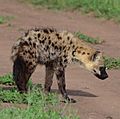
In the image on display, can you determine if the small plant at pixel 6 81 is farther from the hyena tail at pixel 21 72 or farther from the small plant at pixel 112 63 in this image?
the small plant at pixel 112 63

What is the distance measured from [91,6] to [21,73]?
7.87m

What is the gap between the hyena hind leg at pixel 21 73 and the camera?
783cm

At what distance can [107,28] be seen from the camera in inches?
562

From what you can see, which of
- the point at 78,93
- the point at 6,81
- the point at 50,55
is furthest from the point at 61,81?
the point at 6,81

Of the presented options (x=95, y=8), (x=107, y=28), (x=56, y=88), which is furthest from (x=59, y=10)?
(x=56, y=88)

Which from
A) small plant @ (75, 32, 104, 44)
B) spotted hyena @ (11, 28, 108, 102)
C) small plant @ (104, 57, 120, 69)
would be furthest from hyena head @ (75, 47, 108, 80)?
small plant @ (75, 32, 104, 44)

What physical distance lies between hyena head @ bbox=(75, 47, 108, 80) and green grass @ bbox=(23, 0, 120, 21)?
663 centimetres

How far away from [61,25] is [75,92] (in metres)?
5.89

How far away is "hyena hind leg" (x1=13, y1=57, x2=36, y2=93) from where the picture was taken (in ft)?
25.7

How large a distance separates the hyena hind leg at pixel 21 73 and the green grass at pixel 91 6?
7.25m

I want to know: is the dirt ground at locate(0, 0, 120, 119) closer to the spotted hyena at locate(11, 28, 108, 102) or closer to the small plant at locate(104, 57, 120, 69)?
the small plant at locate(104, 57, 120, 69)

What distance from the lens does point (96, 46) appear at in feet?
40.4

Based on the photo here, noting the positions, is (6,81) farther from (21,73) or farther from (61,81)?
(61,81)

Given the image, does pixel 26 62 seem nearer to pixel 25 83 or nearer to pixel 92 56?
pixel 25 83
